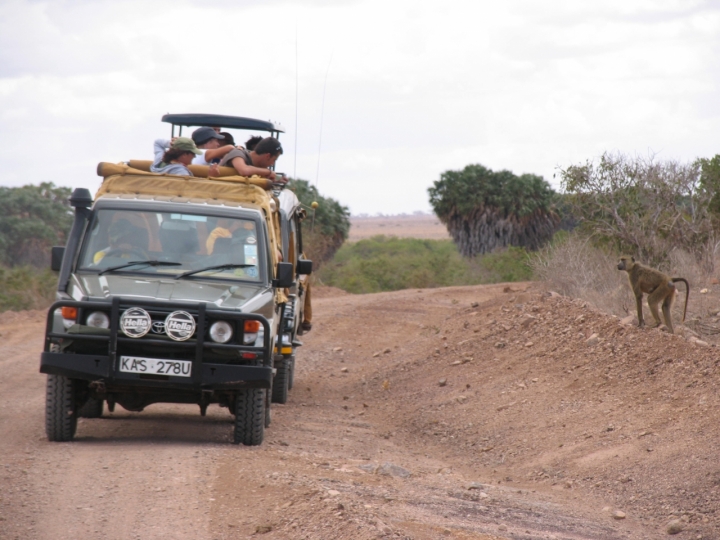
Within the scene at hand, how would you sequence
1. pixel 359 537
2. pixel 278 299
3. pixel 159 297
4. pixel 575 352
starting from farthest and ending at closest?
pixel 575 352
pixel 278 299
pixel 159 297
pixel 359 537

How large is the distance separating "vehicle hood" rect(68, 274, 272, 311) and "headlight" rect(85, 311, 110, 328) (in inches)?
4.9

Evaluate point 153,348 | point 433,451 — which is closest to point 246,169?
point 153,348

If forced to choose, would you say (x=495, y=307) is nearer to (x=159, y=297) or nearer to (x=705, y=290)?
(x=705, y=290)

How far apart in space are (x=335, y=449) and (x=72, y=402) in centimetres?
239

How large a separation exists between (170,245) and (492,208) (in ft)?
90.0

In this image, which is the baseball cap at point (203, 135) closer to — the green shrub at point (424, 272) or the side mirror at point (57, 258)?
the side mirror at point (57, 258)

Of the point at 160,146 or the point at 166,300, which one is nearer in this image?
the point at 166,300

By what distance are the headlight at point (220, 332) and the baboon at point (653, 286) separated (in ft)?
18.2

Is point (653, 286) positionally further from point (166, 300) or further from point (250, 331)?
point (166, 300)

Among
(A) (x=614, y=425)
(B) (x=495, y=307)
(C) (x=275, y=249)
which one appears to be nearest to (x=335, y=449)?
(C) (x=275, y=249)

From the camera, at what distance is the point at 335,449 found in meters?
8.26

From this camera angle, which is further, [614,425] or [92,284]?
[614,425]

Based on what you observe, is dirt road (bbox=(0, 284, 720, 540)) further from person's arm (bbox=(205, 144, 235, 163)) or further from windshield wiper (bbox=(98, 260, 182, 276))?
person's arm (bbox=(205, 144, 235, 163))

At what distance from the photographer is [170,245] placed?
7.73 m
